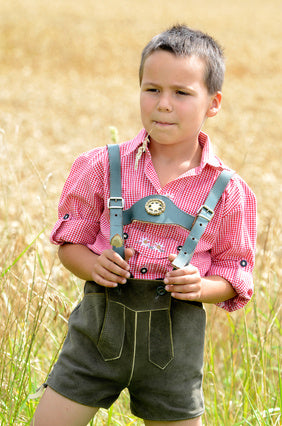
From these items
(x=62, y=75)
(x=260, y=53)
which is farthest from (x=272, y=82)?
(x=62, y=75)

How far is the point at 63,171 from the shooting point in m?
6.49

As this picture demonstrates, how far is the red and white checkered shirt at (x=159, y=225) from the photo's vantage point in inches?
77.5

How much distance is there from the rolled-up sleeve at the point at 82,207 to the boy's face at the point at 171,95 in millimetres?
226

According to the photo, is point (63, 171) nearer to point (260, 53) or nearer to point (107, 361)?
point (107, 361)

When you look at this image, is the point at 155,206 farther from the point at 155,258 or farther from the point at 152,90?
the point at 152,90

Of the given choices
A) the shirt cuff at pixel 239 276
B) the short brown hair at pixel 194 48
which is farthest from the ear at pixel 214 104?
the shirt cuff at pixel 239 276

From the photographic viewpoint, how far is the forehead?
1.97m

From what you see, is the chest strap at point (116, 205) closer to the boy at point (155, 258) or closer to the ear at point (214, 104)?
the boy at point (155, 258)

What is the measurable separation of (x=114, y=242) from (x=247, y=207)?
19.9 inches

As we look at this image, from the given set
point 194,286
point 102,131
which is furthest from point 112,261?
point 102,131

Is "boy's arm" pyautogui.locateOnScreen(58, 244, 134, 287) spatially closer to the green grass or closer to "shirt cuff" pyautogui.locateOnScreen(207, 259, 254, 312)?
the green grass

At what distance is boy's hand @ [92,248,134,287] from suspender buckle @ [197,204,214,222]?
24cm

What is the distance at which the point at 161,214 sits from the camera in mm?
1924

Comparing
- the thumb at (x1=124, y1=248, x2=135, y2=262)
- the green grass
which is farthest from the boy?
the green grass
